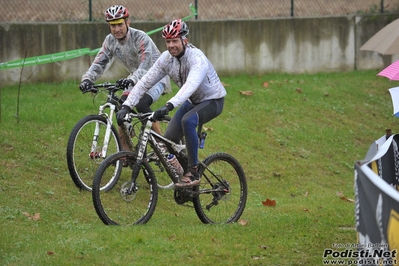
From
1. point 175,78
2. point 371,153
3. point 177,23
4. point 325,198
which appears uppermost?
point 177,23

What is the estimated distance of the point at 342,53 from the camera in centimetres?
1856

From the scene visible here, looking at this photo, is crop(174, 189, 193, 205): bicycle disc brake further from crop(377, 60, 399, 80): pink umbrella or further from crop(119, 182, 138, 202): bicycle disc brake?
crop(377, 60, 399, 80): pink umbrella

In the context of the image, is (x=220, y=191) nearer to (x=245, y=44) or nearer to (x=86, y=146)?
(x=86, y=146)

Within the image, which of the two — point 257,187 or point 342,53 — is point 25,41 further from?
point 342,53

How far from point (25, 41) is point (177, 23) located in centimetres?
737

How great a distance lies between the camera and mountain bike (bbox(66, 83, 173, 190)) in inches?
381

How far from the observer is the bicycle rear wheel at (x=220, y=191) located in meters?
9.04

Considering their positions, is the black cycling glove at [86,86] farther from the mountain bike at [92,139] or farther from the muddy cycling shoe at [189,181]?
the muddy cycling shoe at [189,181]

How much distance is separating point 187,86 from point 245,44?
931 cm

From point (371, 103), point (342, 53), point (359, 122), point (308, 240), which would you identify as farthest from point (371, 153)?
point (342, 53)

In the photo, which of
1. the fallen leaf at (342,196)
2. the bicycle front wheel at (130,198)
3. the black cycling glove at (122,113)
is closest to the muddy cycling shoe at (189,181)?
the bicycle front wheel at (130,198)

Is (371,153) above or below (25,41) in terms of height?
below

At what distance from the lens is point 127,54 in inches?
403

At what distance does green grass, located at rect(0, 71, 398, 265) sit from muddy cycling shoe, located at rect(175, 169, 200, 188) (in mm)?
445
